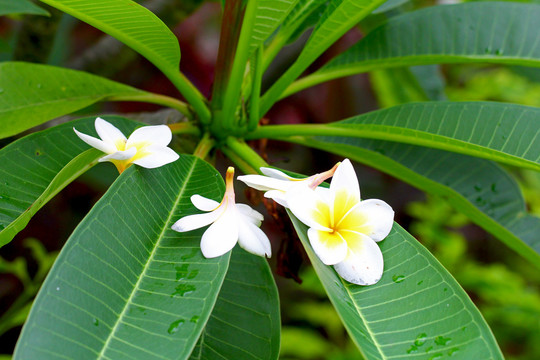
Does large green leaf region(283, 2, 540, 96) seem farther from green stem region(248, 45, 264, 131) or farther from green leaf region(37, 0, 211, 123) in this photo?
green leaf region(37, 0, 211, 123)

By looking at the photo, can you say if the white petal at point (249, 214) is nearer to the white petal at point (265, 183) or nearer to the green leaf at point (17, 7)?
the white petal at point (265, 183)

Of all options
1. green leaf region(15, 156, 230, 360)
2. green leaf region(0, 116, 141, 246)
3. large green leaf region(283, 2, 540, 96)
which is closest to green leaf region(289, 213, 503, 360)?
green leaf region(15, 156, 230, 360)

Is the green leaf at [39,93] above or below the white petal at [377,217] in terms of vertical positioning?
above

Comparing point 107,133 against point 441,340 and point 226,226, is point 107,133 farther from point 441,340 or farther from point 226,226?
point 441,340

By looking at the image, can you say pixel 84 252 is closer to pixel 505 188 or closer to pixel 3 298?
pixel 505 188

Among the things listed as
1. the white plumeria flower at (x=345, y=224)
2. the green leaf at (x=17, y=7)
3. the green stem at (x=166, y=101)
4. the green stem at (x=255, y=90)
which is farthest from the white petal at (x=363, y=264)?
the green leaf at (x=17, y=7)

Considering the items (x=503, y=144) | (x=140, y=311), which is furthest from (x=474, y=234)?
(x=140, y=311)

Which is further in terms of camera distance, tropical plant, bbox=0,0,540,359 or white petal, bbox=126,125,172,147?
white petal, bbox=126,125,172,147
